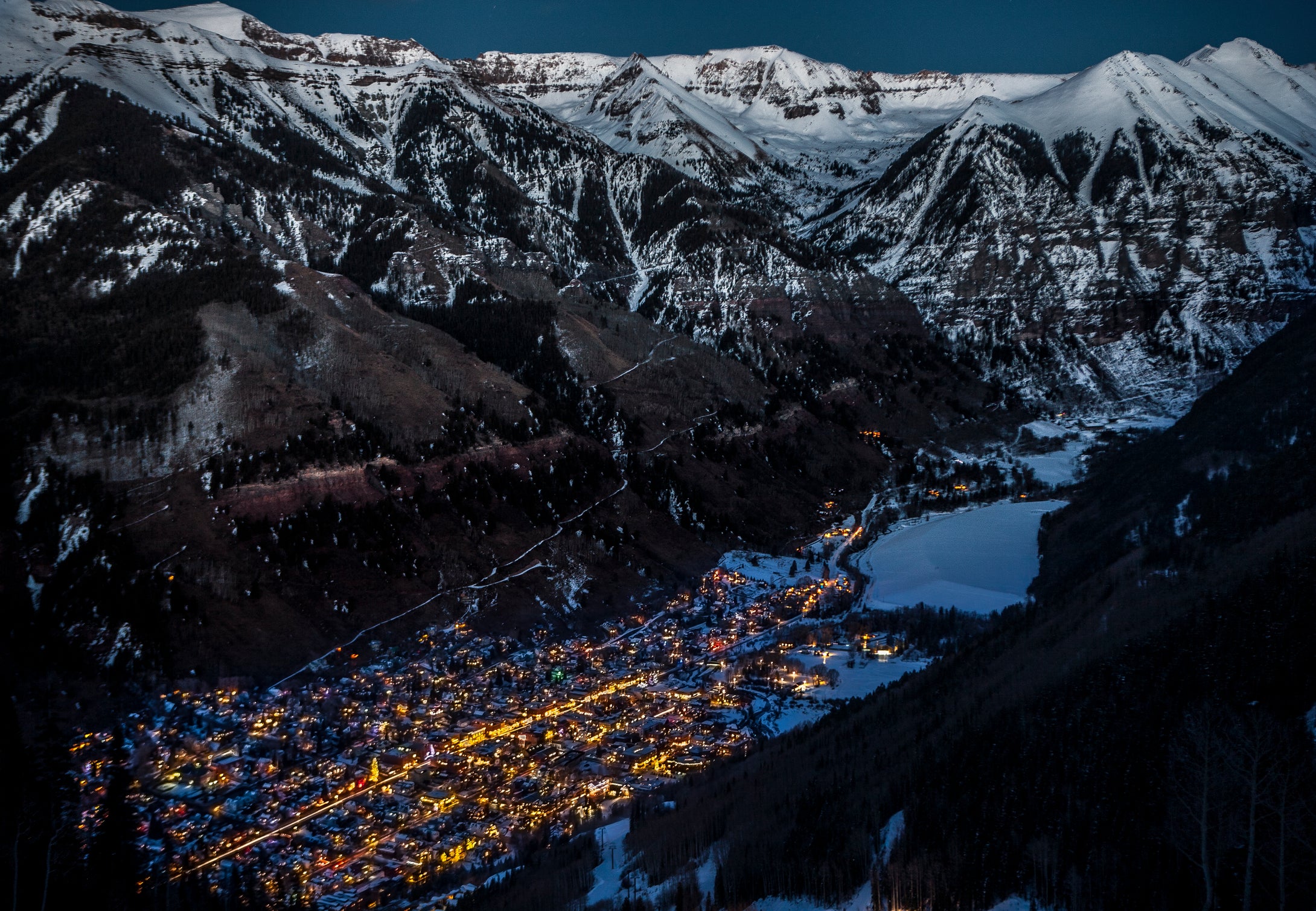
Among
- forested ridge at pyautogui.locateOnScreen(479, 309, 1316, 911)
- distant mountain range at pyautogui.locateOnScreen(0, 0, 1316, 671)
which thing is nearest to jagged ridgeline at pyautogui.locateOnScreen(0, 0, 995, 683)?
distant mountain range at pyautogui.locateOnScreen(0, 0, 1316, 671)

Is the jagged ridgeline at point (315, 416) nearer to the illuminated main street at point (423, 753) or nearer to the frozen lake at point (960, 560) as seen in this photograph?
the illuminated main street at point (423, 753)

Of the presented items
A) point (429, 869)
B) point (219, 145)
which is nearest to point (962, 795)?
point (429, 869)

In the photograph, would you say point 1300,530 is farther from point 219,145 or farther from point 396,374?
point 219,145

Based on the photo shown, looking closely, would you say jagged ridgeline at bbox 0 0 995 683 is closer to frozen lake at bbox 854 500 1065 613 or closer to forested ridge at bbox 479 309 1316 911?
frozen lake at bbox 854 500 1065 613

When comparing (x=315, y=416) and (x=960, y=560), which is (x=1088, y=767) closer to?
(x=960, y=560)

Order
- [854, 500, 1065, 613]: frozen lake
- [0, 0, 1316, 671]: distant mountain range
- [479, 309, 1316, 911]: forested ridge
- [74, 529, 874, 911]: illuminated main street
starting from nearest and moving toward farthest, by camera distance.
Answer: [479, 309, 1316, 911]: forested ridge < [74, 529, 874, 911]: illuminated main street < [0, 0, 1316, 671]: distant mountain range < [854, 500, 1065, 613]: frozen lake
